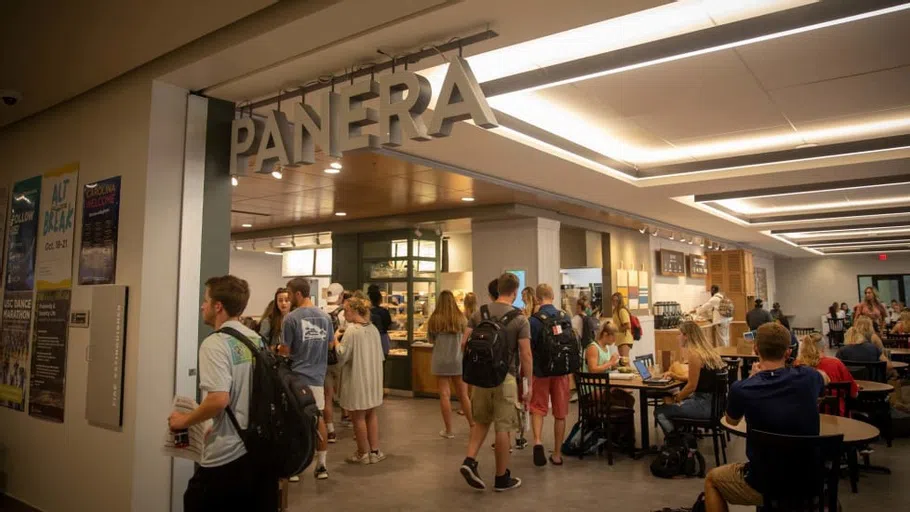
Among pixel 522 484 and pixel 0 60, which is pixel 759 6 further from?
pixel 0 60

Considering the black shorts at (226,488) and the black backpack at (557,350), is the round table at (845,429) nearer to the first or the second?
the black backpack at (557,350)

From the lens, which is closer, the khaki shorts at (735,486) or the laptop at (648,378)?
the khaki shorts at (735,486)

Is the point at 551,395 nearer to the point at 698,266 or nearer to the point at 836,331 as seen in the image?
the point at 698,266

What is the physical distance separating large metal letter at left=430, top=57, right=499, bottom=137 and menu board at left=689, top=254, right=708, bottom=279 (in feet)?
43.7

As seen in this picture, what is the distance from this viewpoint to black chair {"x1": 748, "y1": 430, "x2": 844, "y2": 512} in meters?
2.72

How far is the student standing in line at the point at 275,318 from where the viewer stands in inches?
215

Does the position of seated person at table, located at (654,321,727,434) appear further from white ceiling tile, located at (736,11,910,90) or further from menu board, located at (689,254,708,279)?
menu board, located at (689,254,708,279)

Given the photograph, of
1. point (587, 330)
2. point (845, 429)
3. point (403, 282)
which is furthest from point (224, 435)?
point (403, 282)

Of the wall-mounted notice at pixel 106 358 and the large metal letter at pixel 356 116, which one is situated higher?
the large metal letter at pixel 356 116

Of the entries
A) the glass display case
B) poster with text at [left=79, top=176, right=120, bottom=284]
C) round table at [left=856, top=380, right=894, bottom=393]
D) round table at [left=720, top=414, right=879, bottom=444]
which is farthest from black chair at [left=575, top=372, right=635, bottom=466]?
the glass display case

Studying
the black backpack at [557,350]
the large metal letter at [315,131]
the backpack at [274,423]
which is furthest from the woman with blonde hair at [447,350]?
the backpack at [274,423]

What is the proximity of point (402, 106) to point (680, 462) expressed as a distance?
3.92m

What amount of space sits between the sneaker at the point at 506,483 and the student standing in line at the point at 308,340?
57.8 inches

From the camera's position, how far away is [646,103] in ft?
15.4
